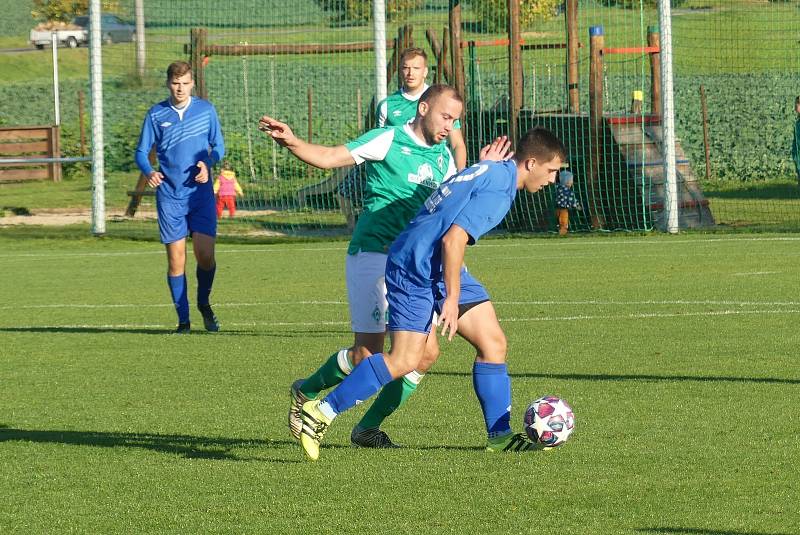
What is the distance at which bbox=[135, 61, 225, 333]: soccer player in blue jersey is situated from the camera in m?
11.5

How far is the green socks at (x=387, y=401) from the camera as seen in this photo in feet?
22.3

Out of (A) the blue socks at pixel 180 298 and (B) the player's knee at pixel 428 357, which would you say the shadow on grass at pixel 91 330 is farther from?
(B) the player's knee at pixel 428 357

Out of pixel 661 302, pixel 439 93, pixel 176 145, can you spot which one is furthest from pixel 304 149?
pixel 661 302

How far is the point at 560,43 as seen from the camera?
2422 cm

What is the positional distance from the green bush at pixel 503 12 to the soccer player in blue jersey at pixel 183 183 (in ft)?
44.2

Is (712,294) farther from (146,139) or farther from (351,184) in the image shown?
(351,184)

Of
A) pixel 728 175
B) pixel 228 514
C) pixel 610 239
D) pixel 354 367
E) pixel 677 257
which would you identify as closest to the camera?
pixel 228 514

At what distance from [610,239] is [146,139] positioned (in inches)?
350

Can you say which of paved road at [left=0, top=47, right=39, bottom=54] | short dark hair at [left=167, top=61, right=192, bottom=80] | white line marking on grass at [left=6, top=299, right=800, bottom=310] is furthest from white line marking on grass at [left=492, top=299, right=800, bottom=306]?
paved road at [left=0, top=47, right=39, bottom=54]

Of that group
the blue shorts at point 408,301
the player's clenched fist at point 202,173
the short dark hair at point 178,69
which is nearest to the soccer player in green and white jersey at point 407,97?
the blue shorts at point 408,301

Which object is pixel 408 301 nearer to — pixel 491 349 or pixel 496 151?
pixel 491 349

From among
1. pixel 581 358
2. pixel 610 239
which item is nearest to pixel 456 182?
pixel 581 358

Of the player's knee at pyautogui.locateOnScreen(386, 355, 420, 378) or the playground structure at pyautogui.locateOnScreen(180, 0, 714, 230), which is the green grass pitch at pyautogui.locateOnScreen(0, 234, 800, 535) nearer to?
the player's knee at pyautogui.locateOnScreen(386, 355, 420, 378)

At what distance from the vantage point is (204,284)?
1159cm
